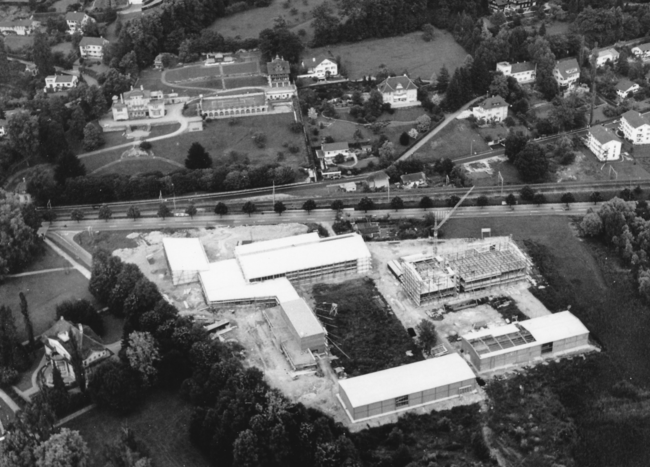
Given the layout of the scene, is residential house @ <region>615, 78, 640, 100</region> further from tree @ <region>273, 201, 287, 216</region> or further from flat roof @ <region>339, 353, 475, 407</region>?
flat roof @ <region>339, 353, 475, 407</region>

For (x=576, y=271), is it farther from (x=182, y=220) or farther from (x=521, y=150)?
(x=182, y=220)

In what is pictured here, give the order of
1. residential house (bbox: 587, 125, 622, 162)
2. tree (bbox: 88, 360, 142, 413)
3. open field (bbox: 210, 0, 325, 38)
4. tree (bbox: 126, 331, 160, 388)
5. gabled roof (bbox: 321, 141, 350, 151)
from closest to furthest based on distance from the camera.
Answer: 1. tree (bbox: 88, 360, 142, 413)
2. tree (bbox: 126, 331, 160, 388)
3. residential house (bbox: 587, 125, 622, 162)
4. gabled roof (bbox: 321, 141, 350, 151)
5. open field (bbox: 210, 0, 325, 38)

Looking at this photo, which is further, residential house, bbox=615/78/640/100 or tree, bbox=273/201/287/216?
residential house, bbox=615/78/640/100

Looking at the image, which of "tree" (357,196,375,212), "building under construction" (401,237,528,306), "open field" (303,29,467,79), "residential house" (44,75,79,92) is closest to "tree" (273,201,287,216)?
"tree" (357,196,375,212)

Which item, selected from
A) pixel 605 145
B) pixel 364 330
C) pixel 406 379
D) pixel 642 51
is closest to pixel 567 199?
pixel 605 145

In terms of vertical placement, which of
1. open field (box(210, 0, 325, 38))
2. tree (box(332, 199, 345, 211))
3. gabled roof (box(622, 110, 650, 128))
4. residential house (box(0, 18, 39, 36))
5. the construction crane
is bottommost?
the construction crane

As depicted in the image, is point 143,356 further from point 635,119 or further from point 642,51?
point 642,51

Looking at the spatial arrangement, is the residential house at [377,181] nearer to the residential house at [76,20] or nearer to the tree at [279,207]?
the tree at [279,207]
